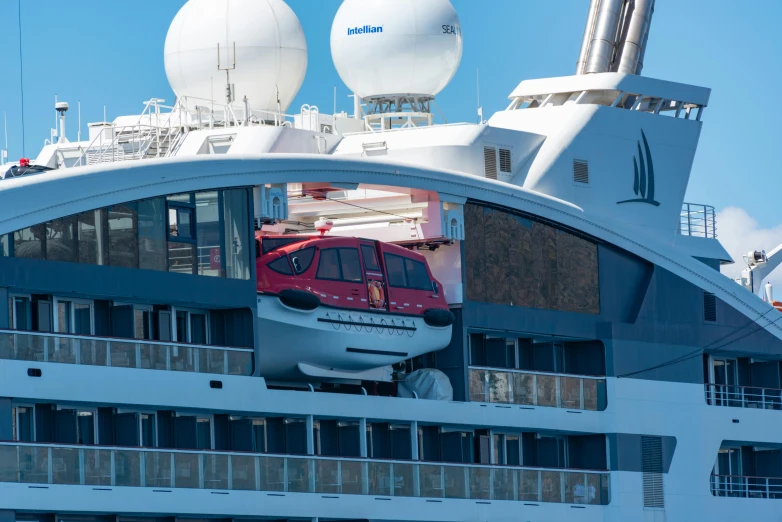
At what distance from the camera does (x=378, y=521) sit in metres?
43.8

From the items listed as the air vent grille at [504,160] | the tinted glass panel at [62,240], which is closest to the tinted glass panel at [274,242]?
the tinted glass panel at [62,240]

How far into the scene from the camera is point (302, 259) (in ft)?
141

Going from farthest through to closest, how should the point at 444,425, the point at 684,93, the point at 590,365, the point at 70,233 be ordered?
the point at 684,93, the point at 590,365, the point at 444,425, the point at 70,233

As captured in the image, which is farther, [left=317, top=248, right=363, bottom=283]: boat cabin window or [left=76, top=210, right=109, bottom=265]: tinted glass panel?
[left=317, top=248, right=363, bottom=283]: boat cabin window

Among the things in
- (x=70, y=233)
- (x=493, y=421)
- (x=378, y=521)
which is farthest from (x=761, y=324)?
(x=70, y=233)

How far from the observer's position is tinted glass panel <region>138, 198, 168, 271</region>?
39875 mm

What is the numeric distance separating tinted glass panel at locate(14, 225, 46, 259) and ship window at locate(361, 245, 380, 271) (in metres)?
9.61

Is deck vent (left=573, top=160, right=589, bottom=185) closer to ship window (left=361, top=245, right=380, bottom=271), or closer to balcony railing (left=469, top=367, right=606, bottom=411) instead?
balcony railing (left=469, top=367, right=606, bottom=411)

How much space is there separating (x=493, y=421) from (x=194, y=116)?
1277cm

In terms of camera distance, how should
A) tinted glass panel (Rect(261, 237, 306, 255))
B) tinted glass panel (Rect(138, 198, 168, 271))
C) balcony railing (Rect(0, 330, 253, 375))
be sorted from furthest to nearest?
tinted glass panel (Rect(261, 237, 306, 255)) → tinted glass panel (Rect(138, 198, 168, 271)) → balcony railing (Rect(0, 330, 253, 375))

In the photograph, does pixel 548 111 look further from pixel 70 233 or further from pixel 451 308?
pixel 70 233

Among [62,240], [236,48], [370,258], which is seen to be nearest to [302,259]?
[370,258]

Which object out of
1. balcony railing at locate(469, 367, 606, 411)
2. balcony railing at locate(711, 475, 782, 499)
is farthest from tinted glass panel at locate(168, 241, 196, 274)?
balcony railing at locate(711, 475, 782, 499)

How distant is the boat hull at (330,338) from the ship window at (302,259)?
108 centimetres
